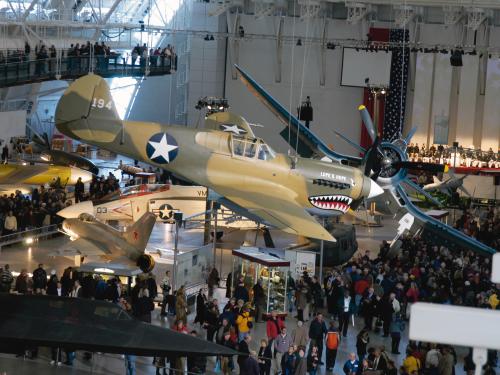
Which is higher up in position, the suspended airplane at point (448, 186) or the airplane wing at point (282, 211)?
the airplane wing at point (282, 211)

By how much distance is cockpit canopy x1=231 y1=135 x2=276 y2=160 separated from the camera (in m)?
18.3

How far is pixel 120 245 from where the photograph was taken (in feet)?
58.4

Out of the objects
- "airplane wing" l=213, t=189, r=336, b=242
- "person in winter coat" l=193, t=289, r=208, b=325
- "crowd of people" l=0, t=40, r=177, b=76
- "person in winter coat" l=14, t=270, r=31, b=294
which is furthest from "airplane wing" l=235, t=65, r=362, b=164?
"person in winter coat" l=14, t=270, r=31, b=294

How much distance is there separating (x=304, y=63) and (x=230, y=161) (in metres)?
17.9

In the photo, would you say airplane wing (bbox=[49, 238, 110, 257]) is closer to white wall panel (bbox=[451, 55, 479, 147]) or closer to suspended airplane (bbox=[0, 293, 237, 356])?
suspended airplane (bbox=[0, 293, 237, 356])

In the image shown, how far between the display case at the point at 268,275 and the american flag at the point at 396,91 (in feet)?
68.8

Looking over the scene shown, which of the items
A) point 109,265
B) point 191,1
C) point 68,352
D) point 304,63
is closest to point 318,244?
point 109,265

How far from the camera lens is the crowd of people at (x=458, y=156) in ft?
117

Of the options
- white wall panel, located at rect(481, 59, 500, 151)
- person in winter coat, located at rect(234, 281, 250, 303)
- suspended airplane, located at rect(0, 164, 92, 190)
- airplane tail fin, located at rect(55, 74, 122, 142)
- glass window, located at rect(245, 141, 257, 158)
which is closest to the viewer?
person in winter coat, located at rect(234, 281, 250, 303)

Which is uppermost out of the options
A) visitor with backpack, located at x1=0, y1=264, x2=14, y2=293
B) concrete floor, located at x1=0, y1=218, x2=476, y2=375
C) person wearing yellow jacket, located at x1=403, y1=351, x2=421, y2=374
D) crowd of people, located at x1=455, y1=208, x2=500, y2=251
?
person wearing yellow jacket, located at x1=403, y1=351, x2=421, y2=374

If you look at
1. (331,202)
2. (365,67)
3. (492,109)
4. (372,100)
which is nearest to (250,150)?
(331,202)

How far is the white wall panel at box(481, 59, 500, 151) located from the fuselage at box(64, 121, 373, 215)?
64.5ft

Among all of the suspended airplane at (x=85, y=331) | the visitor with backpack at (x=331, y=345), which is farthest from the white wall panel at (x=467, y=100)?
the suspended airplane at (x=85, y=331)

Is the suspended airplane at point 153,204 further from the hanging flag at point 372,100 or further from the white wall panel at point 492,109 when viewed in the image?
the white wall panel at point 492,109
